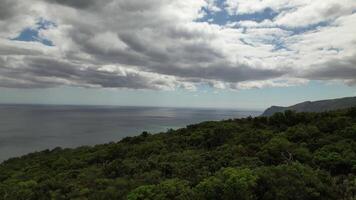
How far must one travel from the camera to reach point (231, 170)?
56.3 ft

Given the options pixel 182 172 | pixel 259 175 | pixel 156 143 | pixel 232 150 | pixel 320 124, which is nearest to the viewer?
pixel 259 175

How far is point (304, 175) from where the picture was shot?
15297mm

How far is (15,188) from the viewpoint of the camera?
80.9 feet

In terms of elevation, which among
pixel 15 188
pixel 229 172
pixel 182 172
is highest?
pixel 229 172

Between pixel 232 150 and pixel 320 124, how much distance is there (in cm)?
1435

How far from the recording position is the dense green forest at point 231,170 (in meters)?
14.9

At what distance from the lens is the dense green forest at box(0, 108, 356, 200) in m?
14.9

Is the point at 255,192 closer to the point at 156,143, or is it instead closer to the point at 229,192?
the point at 229,192

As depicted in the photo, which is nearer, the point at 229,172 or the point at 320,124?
the point at 229,172

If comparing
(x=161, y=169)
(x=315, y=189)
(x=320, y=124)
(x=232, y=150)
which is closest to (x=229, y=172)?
(x=315, y=189)

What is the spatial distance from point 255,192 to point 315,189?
9.19 feet

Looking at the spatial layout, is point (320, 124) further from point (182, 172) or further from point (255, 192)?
point (255, 192)

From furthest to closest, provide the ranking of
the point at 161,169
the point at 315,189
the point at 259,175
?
the point at 161,169 < the point at 259,175 < the point at 315,189

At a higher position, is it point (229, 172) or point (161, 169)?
point (229, 172)
